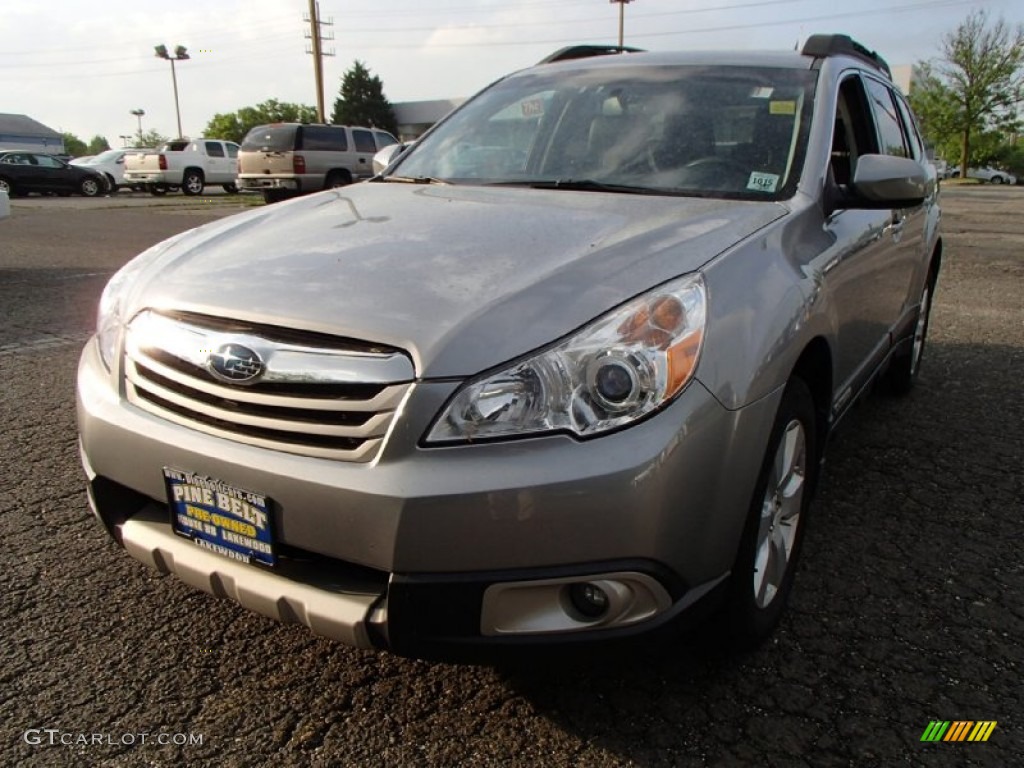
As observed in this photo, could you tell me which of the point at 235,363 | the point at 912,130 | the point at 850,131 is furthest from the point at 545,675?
the point at 912,130

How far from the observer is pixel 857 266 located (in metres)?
2.87

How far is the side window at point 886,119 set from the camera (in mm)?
3689

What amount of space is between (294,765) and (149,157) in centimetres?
2818

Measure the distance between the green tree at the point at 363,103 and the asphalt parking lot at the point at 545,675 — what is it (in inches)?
2941

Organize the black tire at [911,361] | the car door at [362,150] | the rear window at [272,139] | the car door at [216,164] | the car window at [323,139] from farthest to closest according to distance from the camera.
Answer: the car door at [216,164] < the car door at [362,150] < the car window at [323,139] < the rear window at [272,139] < the black tire at [911,361]

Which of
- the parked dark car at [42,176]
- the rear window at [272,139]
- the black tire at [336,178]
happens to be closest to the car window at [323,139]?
the rear window at [272,139]

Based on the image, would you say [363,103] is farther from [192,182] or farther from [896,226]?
[896,226]

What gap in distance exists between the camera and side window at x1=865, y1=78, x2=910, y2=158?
12.1 feet

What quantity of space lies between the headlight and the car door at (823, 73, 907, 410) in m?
0.91

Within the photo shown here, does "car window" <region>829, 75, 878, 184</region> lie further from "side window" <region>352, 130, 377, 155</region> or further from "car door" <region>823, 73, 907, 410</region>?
"side window" <region>352, 130, 377, 155</region>

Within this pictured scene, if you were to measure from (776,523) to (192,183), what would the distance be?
28.2m

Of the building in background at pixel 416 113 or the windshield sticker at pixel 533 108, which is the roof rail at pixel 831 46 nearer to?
the windshield sticker at pixel 533 108

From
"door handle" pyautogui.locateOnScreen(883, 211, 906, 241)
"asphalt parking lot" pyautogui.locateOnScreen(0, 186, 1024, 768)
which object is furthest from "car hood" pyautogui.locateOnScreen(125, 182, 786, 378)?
"door handle" pyautogui.locateOnScreen(883, 211, 906, 241)

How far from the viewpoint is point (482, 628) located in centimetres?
175
